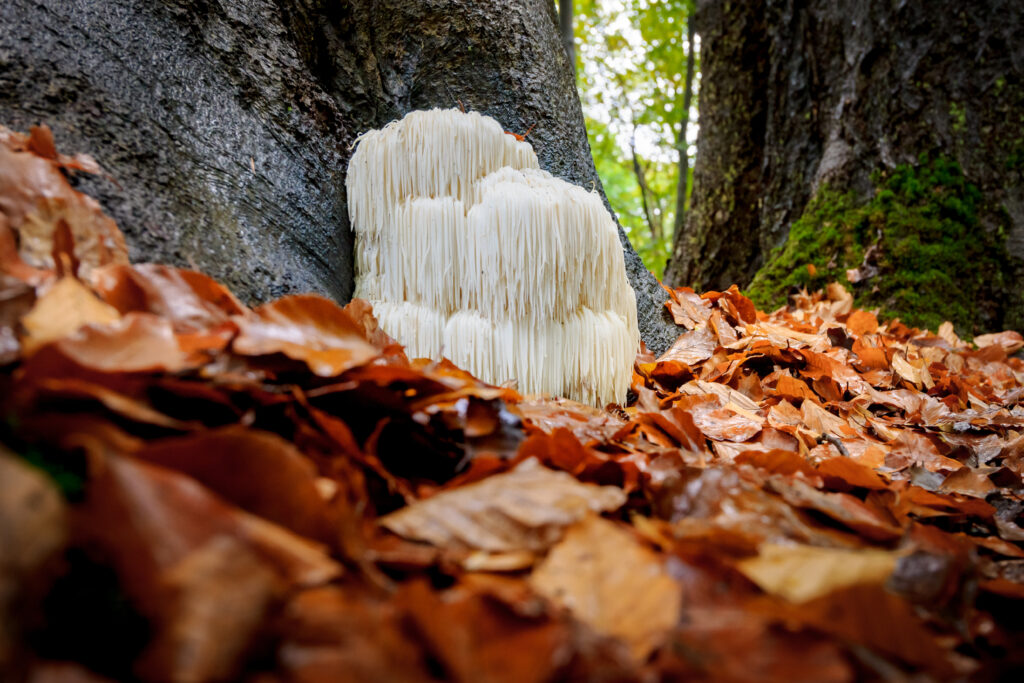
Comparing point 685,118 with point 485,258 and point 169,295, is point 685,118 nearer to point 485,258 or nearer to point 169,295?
point 485,258

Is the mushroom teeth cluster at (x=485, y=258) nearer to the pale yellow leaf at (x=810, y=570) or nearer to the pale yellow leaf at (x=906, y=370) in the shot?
the pale yellow leaf at (x=810, y=570)

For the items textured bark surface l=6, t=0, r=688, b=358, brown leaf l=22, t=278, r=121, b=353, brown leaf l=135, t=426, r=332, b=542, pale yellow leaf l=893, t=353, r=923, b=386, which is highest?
textured bark surface l=6, t=0, r=688, b=358

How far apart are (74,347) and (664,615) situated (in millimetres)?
825

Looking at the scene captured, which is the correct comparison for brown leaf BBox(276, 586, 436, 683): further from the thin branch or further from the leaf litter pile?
the thin branch

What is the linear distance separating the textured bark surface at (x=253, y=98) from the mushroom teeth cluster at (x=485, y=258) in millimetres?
206

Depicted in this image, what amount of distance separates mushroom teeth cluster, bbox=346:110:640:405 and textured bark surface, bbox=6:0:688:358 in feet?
0.67

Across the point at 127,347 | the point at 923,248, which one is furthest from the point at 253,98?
the point at 923,248

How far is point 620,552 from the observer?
0.80m

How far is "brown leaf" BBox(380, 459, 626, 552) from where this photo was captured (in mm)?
835

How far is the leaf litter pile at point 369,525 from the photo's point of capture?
561 mm

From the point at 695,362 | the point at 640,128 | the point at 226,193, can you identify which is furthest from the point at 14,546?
the point at 640,128

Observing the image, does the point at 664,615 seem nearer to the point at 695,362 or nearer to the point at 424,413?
the point at 424,413

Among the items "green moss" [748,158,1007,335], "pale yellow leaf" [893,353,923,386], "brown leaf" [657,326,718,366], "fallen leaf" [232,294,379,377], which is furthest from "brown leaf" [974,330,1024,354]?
"fallen leaf" [232,294,379,377]

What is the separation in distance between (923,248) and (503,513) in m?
3.96
